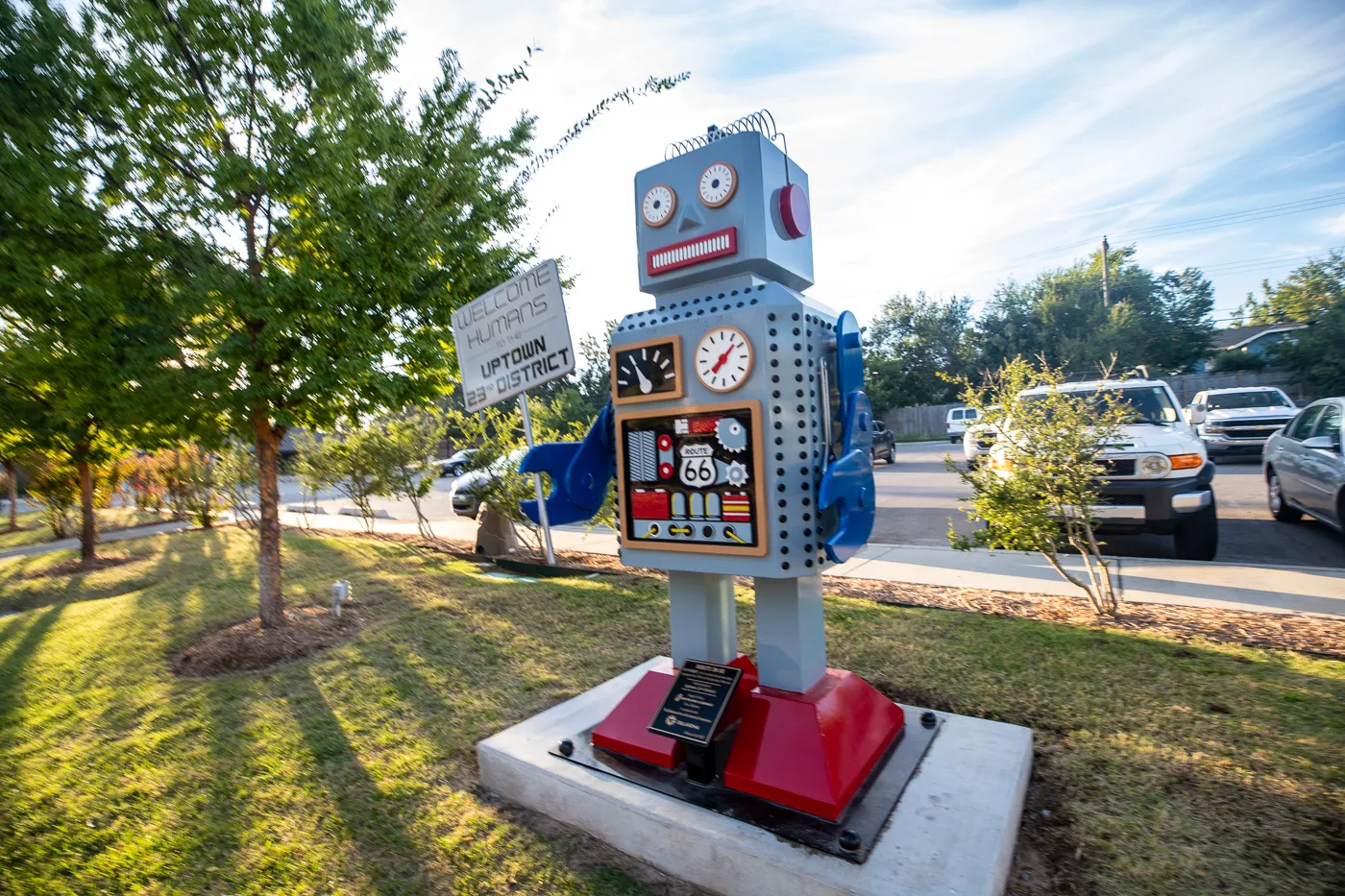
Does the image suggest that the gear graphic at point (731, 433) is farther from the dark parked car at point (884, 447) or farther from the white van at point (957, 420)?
the white van at point (957, 420)

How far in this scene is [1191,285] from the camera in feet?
116

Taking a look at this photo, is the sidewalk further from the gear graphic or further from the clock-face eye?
the clock-face eye

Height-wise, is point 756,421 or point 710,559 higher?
point 756,421

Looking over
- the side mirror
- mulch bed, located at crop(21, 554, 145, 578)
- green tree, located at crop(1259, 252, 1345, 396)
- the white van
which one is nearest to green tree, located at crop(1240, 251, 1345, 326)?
green tree, located at crop(1259, 252, 1345, 396)

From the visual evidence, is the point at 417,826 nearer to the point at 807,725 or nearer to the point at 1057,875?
the point at 807,725

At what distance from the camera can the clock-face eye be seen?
2.47m

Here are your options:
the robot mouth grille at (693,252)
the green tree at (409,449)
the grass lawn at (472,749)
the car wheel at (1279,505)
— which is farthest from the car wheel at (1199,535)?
the green tree at (409,449)

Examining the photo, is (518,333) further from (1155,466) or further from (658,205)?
(1155,466)

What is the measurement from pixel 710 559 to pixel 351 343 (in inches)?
133

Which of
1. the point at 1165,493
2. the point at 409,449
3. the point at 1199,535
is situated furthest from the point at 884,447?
the point at 409,449

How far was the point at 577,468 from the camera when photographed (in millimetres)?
2939

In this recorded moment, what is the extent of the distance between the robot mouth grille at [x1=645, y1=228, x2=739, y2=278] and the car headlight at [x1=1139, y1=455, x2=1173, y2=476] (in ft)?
18.8

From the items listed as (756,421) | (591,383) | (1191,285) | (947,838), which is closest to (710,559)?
(756,421)

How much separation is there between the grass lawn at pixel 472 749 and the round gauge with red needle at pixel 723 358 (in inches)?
71.9
